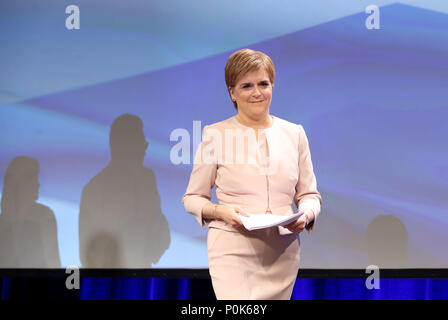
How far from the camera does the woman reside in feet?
5.88

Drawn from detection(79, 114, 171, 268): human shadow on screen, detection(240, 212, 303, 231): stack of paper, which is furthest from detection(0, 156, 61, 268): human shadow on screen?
detection(240, 212, 303, 231): stack of paper

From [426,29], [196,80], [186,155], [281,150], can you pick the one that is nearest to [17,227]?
[186,155]

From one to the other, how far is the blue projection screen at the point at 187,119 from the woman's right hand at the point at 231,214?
1780 mm

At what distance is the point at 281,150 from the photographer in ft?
6.17

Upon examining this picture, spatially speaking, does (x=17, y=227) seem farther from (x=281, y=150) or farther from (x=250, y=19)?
(x=281, y=150)

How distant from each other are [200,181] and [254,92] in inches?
15.3

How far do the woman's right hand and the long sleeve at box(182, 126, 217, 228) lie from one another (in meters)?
0.09

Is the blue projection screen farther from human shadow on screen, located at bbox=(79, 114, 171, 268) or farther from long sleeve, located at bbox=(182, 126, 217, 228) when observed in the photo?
Result: long sleeve, located at bbox=(182, 126, 217, 228)

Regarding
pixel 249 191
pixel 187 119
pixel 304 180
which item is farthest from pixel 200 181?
pixel 187 119

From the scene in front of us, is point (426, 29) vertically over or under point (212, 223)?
over

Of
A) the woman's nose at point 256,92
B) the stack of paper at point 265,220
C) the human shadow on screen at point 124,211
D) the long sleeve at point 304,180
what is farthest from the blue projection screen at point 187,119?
the stack of paper at point 265,220

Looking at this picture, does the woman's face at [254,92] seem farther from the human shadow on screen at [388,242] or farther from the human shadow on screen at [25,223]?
the human shadow on screen at [25,223]

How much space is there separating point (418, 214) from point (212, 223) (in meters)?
2.16

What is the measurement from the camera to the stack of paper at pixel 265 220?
1.65m
